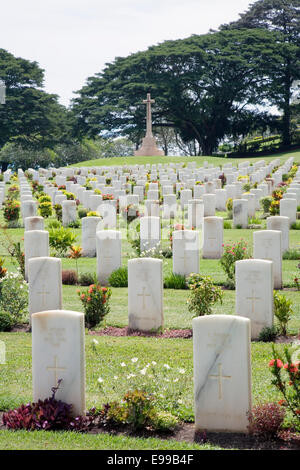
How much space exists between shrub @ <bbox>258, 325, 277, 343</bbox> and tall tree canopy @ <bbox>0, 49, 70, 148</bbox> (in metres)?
→ 49.3

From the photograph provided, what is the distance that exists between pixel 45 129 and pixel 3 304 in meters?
49.2

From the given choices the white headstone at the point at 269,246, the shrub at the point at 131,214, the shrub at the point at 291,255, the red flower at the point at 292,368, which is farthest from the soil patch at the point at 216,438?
the shrub at the point at 131,214

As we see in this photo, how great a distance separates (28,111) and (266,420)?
54065 millimetres

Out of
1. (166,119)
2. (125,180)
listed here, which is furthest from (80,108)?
(125,180)

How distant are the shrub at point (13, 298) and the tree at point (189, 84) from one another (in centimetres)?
4593

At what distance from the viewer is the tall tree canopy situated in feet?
185

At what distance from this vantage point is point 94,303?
968 cm

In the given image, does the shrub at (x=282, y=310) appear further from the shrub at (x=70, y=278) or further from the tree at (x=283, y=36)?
the tree at (x=283, y=36)

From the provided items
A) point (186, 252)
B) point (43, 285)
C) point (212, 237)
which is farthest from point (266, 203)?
point (43, 285)

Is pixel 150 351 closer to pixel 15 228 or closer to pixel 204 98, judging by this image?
pixel 15 228

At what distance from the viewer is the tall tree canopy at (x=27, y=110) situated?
5650 centimetres

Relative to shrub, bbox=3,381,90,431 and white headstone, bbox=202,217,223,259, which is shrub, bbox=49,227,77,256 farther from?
shrub, bbox=3,381,90,431

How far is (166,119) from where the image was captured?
2409 inches

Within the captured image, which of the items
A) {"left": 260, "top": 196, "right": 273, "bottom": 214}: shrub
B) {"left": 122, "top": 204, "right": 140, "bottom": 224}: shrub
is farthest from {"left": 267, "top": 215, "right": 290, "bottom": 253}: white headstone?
{"left": 260, "top": 196, "right": 273, "bottom": 214}: shrub
